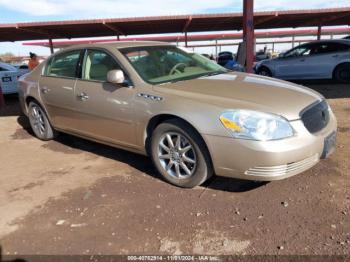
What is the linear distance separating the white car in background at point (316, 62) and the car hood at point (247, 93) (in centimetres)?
818

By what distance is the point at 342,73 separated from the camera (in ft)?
38.2

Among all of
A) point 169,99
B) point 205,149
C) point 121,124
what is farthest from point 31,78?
point 205,149

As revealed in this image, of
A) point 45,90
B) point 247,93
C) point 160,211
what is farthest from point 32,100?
point 247,93

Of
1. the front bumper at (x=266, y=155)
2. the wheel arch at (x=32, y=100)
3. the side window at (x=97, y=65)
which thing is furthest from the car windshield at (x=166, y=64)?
the wheel arch at (x=32, y=100)

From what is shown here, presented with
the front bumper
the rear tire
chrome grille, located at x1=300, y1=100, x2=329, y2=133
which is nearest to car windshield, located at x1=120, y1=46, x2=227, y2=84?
the front bumper

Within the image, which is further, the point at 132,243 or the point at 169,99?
the point at 169,99

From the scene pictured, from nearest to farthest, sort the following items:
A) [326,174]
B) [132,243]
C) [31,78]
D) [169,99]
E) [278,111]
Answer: [132,243] < [278,111] < [169,99] < [326,174] < [31,78]

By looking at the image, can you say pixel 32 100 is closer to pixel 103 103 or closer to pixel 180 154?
pixel 103 103

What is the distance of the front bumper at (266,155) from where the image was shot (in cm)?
340

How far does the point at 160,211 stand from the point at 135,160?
5.15ft

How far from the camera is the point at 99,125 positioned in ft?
15.7

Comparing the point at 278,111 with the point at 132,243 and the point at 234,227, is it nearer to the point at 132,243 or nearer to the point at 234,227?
the point at 234,227

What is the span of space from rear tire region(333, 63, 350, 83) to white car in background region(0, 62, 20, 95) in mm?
10033

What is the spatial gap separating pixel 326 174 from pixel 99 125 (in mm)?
2837
